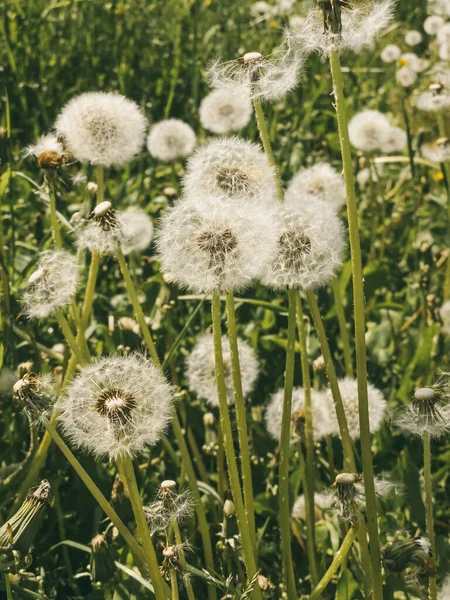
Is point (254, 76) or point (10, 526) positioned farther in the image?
point (254, 76)

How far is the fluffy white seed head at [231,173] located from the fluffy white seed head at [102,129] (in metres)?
0.38

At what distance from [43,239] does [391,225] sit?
5.20 feet

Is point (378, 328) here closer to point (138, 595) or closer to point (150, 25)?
point (138, 595)

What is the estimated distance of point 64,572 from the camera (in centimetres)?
191

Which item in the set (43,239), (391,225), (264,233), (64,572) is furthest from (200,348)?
(391,225)

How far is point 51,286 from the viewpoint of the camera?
1.73 m

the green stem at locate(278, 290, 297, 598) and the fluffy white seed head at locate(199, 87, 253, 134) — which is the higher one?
the fluffy white seed head at locate(199, 87, 253, 134)

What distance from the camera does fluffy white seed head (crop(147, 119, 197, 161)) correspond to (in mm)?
3174

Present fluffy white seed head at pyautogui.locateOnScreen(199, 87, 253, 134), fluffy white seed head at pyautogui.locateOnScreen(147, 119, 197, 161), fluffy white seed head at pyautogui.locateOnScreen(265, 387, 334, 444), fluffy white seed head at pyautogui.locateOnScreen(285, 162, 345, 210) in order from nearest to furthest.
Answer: fluffy white seed head at pyautogui.locateOnScreen(265, 387, 334, 444) < fluffy white seed head at pyautogui.locateOnScreen(285, 162, 345, 210) < fluffy white seed head at pyautogui.locateOnScreen(199, 87, 253, 134) < fluffy white seed head at pyautogui.locateOnScreen(147, 119, 197, 161)

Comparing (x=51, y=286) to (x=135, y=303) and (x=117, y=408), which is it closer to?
(x=135, y=303)

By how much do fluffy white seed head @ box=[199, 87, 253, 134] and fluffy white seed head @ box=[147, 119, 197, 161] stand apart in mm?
223

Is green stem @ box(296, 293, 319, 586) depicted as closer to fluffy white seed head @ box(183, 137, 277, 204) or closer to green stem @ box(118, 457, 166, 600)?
fluffy white seed head @ box(183, 137, 277, 204)

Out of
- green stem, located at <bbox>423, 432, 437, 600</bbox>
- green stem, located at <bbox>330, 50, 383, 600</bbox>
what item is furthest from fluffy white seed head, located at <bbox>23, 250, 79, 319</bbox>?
green stem, located at <bbox>423, 432, 437, 600</bbox>

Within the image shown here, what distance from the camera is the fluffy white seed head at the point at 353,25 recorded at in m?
1.26
